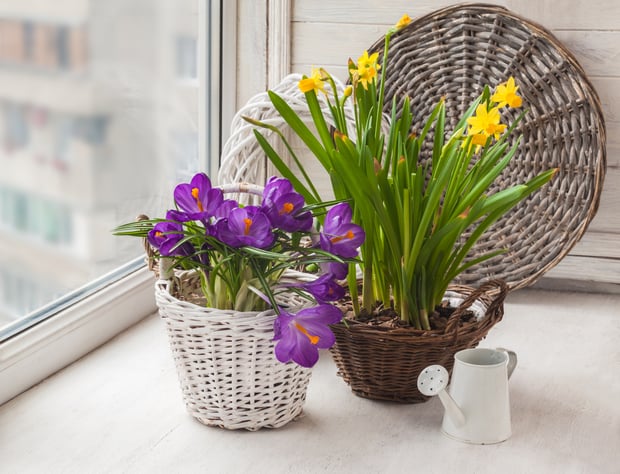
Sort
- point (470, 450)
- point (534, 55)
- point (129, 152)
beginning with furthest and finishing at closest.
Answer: point (534, 55) < point (129, 152) < point (470, 450)

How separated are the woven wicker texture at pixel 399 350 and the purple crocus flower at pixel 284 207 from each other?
175mm

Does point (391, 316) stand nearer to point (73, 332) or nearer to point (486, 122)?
point (486, 122)

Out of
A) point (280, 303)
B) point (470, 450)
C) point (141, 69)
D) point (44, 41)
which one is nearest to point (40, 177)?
point (44, 41)

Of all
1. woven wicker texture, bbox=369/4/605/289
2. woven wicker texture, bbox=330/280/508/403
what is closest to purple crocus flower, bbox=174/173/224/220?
woven wicker texture, bbox=330/280/508/403

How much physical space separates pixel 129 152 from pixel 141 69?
5.8 inches

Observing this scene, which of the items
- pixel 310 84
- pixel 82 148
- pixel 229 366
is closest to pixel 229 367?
pixel 229 366

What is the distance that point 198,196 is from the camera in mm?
998

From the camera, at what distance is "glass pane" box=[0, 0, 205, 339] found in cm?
118

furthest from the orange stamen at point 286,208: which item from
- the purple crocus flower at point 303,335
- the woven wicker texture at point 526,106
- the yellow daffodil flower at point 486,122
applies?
the woven wicker texture at point 526,106

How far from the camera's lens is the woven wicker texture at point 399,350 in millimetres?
1078

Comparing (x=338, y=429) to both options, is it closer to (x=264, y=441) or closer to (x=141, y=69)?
(x=264, y=441)

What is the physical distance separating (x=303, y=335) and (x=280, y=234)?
5.1 inches

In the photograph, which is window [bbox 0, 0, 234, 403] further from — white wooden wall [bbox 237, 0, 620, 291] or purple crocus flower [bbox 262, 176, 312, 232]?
purple crocus flower [bbox 262, 176, 312, 232]

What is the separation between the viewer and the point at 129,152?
1446 millimetres
